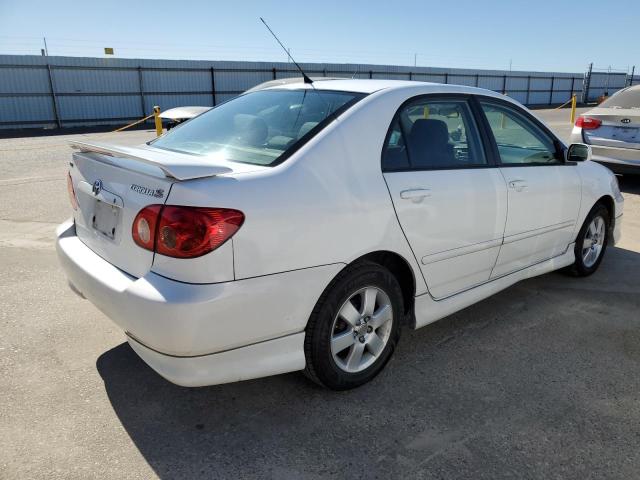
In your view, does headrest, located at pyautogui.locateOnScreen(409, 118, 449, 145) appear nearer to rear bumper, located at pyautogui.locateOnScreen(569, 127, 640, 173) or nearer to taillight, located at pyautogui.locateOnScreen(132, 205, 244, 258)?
taillight, located at pyautogui.locateOnScreen(132, 205, 244, 258)

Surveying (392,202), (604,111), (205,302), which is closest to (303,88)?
(392,202)

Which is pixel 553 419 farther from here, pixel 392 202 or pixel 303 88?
pixel 303 88

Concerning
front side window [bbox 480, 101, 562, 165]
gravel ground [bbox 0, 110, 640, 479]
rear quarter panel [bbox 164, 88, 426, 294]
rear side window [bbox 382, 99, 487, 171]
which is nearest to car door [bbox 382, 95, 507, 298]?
rear side window [bbox 382, 99, 487, 171]

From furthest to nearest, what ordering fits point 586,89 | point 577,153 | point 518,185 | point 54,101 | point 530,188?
point 586,89 → point 54,101 → point 577,153 → point 530,188 → point 518,185

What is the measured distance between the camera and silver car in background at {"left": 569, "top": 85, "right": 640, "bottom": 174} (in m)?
7.68

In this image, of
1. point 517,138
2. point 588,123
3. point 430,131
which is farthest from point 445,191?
point 588,123

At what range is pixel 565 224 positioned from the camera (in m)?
4.22

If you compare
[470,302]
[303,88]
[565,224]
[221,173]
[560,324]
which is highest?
[303,88]

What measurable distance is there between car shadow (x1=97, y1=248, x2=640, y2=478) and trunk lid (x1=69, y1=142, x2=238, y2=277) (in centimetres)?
80

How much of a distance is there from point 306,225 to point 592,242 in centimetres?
329

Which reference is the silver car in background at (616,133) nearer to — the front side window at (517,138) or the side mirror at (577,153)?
the side mirror at (577,153)

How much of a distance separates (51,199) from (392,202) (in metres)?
6.40

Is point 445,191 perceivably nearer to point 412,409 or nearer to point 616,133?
point 412,409

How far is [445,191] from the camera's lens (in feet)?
10.3
